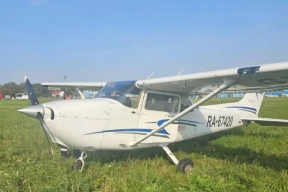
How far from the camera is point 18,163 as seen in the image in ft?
20.6

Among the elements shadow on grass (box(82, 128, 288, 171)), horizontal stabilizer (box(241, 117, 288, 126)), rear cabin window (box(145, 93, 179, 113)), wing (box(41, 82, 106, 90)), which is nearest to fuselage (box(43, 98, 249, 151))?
rear cabin window (box(145, 93, 179, 113))

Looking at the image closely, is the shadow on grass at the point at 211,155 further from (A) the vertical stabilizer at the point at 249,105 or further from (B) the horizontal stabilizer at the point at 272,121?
(A) the vertical stabilizer at the point at 249,105

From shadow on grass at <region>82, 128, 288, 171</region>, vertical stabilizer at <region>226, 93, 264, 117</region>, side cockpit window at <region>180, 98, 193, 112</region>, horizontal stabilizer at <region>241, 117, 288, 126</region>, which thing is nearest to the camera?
shadow on grass at <region>82, 128, 288, 171</region>

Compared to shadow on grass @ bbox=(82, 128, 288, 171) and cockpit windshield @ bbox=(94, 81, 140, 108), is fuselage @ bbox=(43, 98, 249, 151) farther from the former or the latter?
shadow on grass @ bbox=(82, 128, 288, 171)

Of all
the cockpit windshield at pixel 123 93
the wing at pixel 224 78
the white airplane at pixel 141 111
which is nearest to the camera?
the wing at pixel 224 78

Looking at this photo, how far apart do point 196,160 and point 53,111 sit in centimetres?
360

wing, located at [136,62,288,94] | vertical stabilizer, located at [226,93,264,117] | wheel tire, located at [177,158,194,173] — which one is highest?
wing, located at [136,62,288,94]

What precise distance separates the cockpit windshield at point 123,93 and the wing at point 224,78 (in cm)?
18

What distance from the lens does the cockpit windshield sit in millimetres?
5995

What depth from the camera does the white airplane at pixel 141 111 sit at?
5117 millimetres

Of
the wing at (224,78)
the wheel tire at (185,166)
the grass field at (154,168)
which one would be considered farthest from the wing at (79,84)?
the wheel tire at (185,166)

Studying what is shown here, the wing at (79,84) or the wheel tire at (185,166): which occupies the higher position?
the wing at (79,84)

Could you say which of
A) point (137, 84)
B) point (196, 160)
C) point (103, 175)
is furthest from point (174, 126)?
point (103, 175)

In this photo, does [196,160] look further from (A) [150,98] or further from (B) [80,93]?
(B) [80,93]
